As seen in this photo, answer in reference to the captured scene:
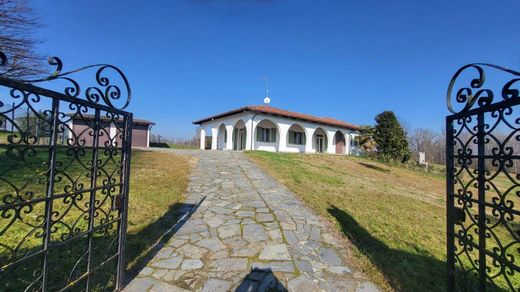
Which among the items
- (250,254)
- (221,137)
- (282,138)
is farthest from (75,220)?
(221,137)

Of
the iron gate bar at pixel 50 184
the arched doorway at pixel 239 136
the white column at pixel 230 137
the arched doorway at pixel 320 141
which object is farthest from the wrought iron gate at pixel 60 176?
the arched doorway at pixel 320 141

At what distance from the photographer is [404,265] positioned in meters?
3.15

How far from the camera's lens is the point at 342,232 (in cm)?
414

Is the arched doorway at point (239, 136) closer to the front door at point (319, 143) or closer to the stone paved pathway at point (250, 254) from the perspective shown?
the front door at point (319, 143)

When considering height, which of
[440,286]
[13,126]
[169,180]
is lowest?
[440,286]

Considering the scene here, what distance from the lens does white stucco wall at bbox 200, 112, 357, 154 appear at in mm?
18922

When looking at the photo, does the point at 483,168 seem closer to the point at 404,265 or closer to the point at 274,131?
the point at 404,265

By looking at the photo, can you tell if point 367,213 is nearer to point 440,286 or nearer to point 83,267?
point 440,286

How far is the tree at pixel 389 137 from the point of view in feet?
57.8

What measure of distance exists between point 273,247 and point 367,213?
2769mm

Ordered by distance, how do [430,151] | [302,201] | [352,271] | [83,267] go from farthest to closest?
[430,151]
[302,201]
[352,271]
[83,267]

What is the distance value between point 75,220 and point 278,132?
695 inches

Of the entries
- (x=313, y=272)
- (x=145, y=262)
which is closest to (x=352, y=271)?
(x=313, y=272)

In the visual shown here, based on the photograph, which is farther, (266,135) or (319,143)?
(319,143)
